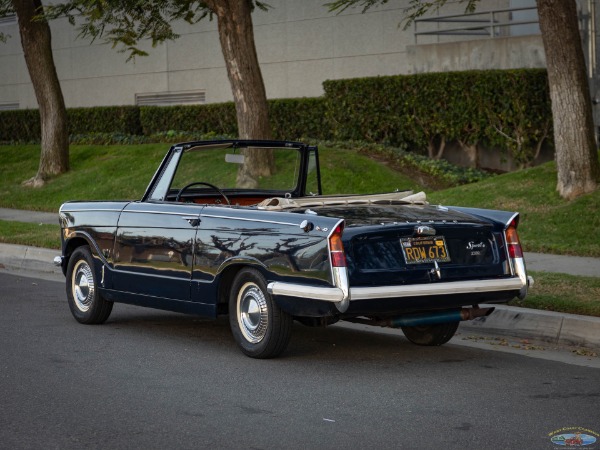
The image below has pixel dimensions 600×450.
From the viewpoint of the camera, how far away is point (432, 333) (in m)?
8.53

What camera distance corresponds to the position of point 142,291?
8.80m

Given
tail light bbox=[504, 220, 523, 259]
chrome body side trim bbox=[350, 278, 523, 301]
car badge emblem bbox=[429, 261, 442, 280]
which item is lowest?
chrome body side trim bbox=[350, 278, 523, 301]

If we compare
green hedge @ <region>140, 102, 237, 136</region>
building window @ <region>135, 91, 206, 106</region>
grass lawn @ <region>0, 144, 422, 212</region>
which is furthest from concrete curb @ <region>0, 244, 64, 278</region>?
building window @ <region>135, 91, 206, 106</region>

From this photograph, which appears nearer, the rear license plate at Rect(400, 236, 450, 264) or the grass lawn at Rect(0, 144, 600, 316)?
the rear license plate at Rect(400, 236, 450, 264)

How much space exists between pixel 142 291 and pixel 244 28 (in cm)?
1077

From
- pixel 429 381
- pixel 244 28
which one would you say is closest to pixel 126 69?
pixel 244 28

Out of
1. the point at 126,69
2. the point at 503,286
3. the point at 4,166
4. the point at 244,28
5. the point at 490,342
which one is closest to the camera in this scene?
the point at 503,286

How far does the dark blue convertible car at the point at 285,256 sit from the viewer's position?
7.35 metres

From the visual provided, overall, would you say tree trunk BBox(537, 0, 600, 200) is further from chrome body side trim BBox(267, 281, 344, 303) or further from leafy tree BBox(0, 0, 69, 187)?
leafy tree BBox(0, 0, 69, 187)

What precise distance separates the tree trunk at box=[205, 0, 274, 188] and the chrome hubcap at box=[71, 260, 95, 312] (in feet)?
31.6

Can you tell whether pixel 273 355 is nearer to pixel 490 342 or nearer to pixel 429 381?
pixel 429 381

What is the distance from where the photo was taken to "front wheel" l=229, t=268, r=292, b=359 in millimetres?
7656

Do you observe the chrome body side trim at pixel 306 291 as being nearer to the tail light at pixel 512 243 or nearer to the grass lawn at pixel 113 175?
the tail light at pixel 512 243

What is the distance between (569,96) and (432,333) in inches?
303
